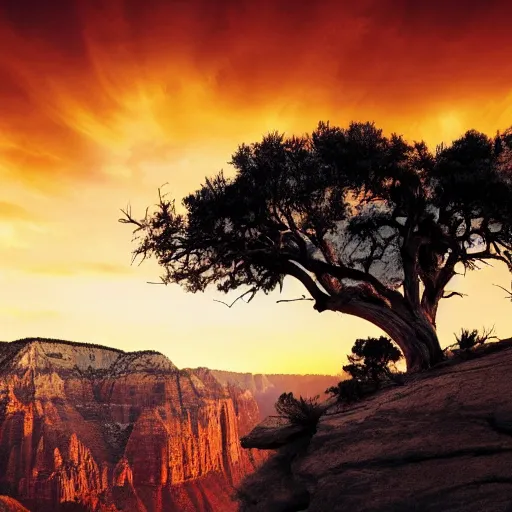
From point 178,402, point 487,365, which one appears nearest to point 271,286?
point 487,365

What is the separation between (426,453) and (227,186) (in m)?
12.1

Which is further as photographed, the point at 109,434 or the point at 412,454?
the point at 109,434

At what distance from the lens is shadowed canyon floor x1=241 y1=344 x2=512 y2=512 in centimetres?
601

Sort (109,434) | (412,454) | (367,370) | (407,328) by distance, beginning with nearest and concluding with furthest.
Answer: (412,454) < (367,370) < (407,328) < (109,434)

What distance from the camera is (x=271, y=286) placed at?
18703 millimetres

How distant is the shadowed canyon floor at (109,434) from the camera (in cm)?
12794

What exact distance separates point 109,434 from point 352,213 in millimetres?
162040

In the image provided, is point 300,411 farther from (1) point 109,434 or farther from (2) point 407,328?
(1) point 109,434

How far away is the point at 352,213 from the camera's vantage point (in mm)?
17734

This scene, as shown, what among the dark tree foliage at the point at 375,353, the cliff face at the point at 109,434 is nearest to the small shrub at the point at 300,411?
the dark tree foliage at the point at 375,353

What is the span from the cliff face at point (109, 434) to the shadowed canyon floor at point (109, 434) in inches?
12.3

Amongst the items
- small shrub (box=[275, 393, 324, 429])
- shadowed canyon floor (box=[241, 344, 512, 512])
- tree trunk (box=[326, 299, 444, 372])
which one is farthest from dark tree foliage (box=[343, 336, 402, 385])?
shadowed canyon floor (box=[241, 344, 512, 512])

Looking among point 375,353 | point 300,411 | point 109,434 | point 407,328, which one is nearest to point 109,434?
point 109,434

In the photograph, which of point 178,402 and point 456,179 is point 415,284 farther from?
point 178,402
